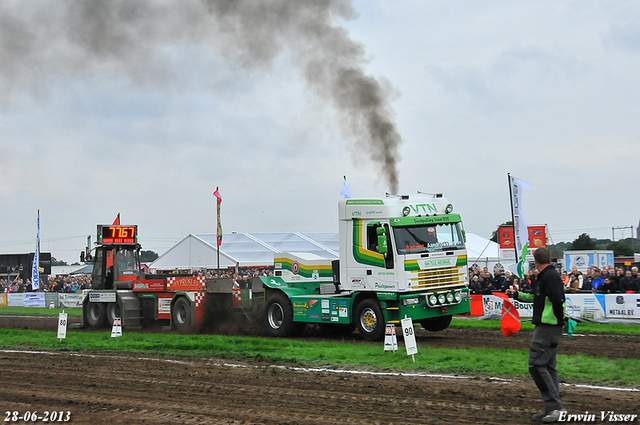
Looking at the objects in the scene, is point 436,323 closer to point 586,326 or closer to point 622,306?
point 586,326

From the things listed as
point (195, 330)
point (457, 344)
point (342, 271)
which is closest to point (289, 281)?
point (342, 271)

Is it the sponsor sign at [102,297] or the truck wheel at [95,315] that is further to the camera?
the truck wheel at [95,315]

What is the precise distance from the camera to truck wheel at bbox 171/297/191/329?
62.1 ft

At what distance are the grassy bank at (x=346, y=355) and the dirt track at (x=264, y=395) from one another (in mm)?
777

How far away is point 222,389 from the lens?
9180 mm

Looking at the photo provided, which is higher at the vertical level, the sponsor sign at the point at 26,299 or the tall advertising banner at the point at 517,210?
the tall advertising banner at the point at 517,210

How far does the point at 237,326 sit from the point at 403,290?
6627 mm

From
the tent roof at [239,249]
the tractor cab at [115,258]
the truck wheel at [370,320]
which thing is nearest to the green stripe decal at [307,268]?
the truck wheel at [370,320]

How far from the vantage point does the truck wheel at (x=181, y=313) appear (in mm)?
18922

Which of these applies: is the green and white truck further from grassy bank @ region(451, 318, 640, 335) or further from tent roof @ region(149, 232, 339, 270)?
tent roof @ region(149, 232, 339, 270)

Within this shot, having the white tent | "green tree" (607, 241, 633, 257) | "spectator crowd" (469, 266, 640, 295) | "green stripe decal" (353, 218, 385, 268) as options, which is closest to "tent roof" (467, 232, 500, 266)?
the white tent

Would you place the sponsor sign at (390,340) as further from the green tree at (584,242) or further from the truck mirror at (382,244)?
the green tree at (584,242)

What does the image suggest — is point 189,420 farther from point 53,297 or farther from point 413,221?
point 53,297

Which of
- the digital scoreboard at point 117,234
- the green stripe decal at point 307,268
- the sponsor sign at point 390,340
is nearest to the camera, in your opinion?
the sponsor sign at point 390,340
